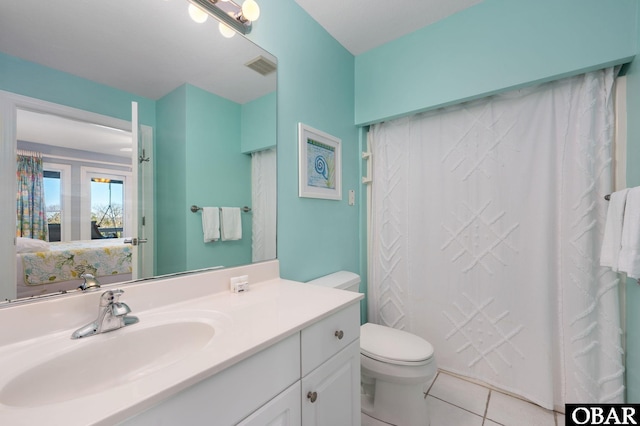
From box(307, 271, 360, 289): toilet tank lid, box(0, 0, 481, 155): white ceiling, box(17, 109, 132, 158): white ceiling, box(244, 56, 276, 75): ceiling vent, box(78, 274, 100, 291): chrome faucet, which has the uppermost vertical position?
box(244, 56, 276, 75): ceiling vent

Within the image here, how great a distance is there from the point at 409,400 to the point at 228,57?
1.96 metres

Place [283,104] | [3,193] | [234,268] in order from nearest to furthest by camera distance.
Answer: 1. [3,193]
2. [234,268]
3. [283,104]

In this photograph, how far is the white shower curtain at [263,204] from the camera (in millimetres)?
1348

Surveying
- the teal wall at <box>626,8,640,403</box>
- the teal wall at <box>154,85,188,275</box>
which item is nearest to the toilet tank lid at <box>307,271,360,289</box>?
the teal wall at <box>154,85,188,275</box>

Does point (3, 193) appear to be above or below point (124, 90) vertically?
below

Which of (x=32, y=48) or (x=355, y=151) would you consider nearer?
(x=32, y=48)

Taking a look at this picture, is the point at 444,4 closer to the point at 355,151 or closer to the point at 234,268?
the point at 355,151

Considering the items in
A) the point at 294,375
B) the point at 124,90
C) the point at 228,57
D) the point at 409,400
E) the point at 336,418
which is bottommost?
the point at 409,400

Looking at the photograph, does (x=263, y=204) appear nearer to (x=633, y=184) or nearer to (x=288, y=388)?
(x=288, y=388)

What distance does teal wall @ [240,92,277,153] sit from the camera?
1.32 m

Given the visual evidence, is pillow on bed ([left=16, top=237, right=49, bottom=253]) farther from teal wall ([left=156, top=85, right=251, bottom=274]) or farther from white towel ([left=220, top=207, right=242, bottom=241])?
white towel ([left=220, top=207, right=242, bottom=241])

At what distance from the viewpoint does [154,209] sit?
101 centimetres

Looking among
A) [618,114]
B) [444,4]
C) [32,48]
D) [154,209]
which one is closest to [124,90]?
[32,48]

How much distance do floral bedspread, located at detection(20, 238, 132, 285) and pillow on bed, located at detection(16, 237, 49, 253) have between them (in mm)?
11
